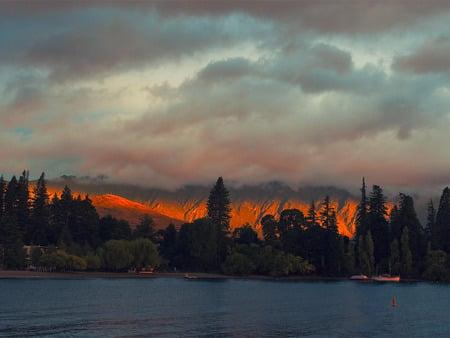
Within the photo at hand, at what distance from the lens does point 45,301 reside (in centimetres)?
11144

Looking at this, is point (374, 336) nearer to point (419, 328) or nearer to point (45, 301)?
point (419, 328)

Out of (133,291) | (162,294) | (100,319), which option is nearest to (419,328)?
(100,319)

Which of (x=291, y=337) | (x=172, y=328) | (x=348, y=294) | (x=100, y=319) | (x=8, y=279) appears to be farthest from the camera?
(x=8, y=279)

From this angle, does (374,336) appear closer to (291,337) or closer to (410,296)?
(291,337)

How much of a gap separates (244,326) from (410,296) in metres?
77.4

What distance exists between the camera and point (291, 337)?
75.5 m

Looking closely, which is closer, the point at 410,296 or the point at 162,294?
the point at 162,294

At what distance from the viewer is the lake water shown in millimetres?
79312

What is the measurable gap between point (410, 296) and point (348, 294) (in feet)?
46.7

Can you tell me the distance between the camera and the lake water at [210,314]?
79312 mm

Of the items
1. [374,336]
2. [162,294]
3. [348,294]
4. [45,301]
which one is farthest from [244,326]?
Result: [348,294]

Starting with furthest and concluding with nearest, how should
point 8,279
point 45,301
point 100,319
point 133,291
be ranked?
point 8,279 < point 133,291 < point 45,301 < point 100,319

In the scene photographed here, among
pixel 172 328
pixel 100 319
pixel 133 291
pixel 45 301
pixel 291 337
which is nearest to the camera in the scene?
pixel 291 337

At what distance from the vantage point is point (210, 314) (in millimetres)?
98875
